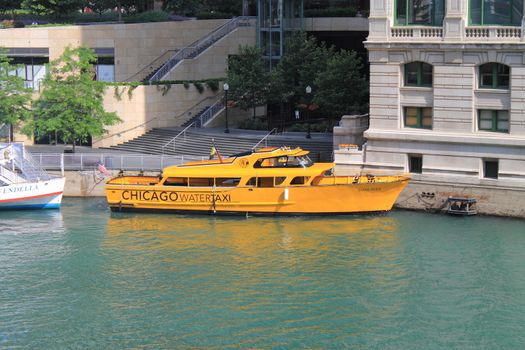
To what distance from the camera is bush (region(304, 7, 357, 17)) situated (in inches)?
3115

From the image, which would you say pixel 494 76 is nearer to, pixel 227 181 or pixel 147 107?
pixel 227 181

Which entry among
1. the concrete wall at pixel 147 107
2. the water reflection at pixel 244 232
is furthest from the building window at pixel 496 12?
the concrete wall at pixel 147 107

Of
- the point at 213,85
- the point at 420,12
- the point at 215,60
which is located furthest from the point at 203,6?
the point at 420,12

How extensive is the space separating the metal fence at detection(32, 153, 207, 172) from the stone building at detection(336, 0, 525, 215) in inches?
408

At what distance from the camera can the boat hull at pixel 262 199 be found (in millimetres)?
56656

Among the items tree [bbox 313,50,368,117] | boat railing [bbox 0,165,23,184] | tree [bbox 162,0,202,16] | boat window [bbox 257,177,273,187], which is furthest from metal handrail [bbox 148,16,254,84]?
boat window [bbox 257,177,273,187]

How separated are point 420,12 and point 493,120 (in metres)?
6.38

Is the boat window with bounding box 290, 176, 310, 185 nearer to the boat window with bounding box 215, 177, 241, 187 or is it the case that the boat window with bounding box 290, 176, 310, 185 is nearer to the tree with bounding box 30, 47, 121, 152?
the boat window with bounding box 215, 177, 241, 187

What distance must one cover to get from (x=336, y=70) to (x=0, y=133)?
20.4 metres

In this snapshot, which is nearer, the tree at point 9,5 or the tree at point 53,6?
the tree at point 53,6

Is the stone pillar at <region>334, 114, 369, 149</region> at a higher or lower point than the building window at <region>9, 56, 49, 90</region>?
lower

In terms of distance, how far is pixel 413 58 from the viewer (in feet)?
191

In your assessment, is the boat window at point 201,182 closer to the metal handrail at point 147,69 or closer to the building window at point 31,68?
the metal handrail at point 147,69

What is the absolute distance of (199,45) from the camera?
7856cm
